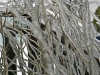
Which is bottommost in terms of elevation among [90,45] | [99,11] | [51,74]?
[99,11]

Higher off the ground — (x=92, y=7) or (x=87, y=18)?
(x=87, y=18)

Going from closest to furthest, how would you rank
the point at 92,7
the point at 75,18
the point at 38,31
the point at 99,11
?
the point at 38,31 < the point at 75,18 < the point at 99,11 < the point at 92,7

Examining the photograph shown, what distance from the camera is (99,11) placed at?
10516 millimetres

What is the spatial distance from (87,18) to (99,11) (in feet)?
30.8

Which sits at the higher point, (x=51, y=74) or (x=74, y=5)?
(x=74, y=5)

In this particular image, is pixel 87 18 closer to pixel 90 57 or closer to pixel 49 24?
pixel 90 57

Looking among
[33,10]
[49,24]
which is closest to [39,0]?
[33,10]

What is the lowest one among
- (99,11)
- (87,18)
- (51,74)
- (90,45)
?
(99,11)

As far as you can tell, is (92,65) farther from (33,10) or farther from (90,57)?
(33,10)

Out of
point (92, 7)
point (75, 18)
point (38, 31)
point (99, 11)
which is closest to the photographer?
point (38, 31)

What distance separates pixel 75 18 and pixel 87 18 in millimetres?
400

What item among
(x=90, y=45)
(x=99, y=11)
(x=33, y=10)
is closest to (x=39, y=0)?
(x=33, y=10)

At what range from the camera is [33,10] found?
1292 mm

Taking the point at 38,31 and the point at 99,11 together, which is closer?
the point at 38,31
